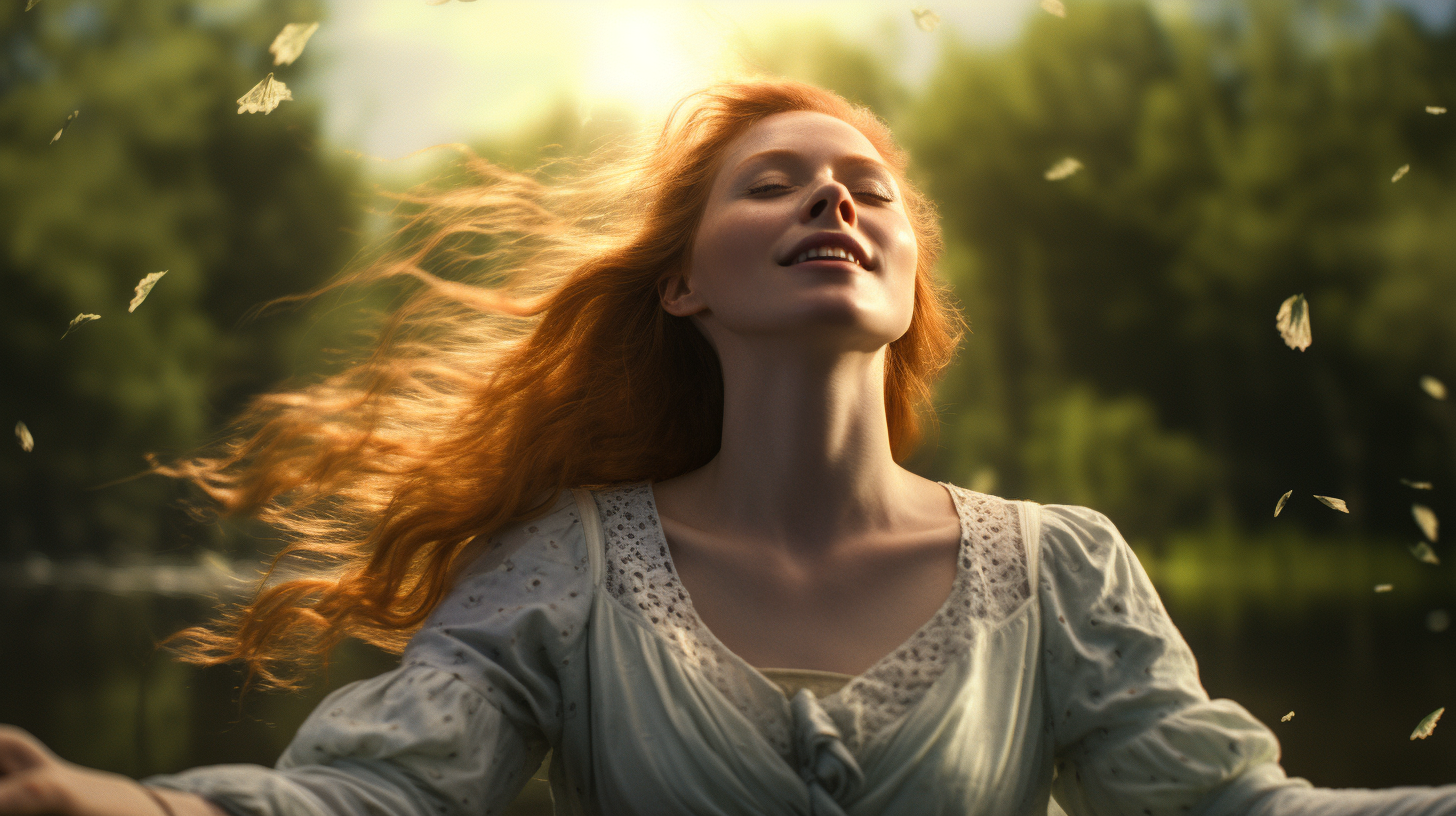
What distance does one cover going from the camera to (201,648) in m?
1.79

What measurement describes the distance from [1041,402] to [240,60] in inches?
306

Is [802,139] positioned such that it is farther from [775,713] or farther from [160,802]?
[160,802]

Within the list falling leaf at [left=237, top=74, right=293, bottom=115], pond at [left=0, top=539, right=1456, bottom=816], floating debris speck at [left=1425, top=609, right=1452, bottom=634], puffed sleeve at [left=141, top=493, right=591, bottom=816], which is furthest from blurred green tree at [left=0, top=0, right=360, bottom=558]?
floating debris speck at [left=1425, top=609, right=1452, bottom=634]

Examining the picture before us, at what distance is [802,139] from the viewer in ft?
5.50

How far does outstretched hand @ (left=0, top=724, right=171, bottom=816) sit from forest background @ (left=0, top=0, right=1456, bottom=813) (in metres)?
6.86

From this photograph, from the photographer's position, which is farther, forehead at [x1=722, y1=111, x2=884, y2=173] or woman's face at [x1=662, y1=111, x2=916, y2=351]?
forehead at [x1=722, y1=111, x2=884, y2=173]

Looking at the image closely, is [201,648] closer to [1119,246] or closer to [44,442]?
[44,442]

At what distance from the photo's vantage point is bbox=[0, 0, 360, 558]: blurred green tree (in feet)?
28.7

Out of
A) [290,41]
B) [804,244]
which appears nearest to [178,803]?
[804,244]

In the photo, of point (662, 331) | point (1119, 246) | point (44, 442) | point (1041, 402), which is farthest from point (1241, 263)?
point (44, 442)

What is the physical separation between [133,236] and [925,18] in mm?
8886

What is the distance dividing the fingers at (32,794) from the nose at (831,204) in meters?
1.10

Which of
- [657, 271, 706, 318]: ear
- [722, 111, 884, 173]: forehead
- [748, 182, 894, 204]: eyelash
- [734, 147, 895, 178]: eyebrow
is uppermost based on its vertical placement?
[722, 111, 884, 173]: forehead

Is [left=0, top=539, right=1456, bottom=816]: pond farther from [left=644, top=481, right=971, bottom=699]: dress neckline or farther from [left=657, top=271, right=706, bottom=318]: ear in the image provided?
[left=657, top=271, right=706, bottom=318]: ear
